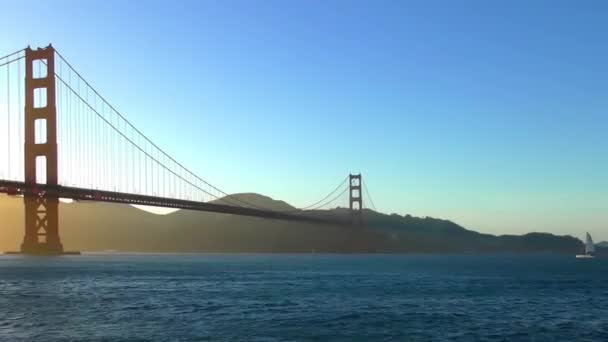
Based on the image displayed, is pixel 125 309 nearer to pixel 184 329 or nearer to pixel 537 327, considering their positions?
pixel 184 329

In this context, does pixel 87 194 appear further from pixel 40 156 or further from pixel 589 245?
pixel 589 245

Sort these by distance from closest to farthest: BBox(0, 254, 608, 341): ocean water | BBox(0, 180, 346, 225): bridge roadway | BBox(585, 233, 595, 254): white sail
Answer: BBox(0, 254, 608, 341): ocean water → BBox(0, 180, 346, 225): bridge roadway → BBox(585, 233, 595, 254): white sail

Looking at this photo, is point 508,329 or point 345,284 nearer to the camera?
point 508,329

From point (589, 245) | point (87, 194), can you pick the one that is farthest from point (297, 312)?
point (589, 245)

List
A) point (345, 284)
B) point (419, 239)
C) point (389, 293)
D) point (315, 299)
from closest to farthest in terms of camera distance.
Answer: point (315, 299) → point (389, 293) → point (345, 284) → point (419, 239)

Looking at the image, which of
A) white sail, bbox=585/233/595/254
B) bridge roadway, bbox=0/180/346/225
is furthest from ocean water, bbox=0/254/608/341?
white sail, bbox=585/233/595/254

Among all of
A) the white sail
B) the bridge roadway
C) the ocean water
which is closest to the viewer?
the ocean water

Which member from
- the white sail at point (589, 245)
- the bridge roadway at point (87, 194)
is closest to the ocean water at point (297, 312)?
the bridge roadway at point (87, 194)

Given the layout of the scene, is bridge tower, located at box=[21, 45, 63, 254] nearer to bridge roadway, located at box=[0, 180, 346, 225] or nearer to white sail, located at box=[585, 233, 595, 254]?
bridge roadway, located at box=[0, 180, 346, 225]

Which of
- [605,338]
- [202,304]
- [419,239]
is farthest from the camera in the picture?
[419,239]

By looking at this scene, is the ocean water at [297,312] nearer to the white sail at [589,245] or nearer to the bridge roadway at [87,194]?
the bridge roadway at [87,194]

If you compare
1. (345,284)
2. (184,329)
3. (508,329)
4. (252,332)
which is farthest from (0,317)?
(345,284)
